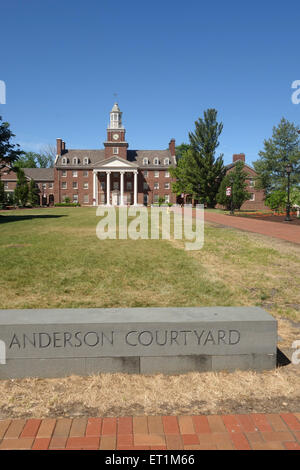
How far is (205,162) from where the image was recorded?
55.6 metres

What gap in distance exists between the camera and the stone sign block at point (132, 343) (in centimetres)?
338

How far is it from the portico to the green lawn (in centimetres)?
5553

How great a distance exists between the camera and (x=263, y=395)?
3.16 metres

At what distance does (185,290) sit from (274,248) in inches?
265

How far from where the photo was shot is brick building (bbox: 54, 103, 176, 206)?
2726 inches

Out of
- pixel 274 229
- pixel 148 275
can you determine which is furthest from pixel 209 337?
pixel 274 229

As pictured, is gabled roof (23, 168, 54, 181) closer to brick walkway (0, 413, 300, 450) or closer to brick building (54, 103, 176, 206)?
brick building (54, 103, 176, 206)

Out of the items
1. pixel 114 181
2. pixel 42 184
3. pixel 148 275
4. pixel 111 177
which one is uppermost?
pixel 111 177

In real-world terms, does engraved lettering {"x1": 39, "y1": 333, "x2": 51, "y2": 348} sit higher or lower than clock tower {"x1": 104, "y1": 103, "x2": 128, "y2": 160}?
lower

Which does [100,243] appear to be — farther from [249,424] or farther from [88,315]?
[249,424]

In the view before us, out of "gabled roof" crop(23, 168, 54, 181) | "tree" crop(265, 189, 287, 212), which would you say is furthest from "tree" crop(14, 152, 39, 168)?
"tree" crop(265, 189, 287, 212)

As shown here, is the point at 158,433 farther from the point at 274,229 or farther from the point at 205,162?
the point at 205,162

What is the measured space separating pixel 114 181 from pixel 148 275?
63884mm
